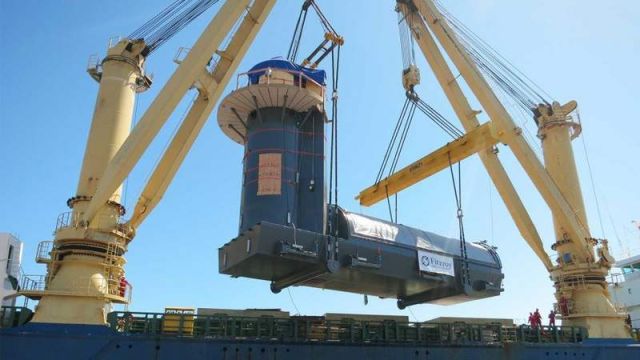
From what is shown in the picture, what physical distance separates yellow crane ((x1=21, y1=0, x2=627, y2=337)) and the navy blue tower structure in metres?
3.17

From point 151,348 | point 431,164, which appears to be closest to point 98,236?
point 151,348

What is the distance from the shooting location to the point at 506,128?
28062 mm

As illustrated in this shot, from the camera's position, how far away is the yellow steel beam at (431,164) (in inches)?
1038

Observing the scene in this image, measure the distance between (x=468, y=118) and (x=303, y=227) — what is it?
1609cm

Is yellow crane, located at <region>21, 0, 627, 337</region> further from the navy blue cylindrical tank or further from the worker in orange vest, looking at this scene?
the navy blue cylindrical tank

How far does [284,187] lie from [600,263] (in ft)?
73.2

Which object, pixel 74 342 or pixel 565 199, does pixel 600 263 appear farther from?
pixel 74 342

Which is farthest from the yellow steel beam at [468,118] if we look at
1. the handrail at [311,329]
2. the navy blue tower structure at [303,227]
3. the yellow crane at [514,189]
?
the navy blue tower structure at [303,227]

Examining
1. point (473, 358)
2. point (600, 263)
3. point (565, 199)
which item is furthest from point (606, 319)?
point (473, 358)

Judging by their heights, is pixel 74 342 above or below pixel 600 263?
below

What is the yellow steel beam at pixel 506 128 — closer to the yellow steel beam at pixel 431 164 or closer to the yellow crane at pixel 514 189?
the yellow crane at pixel 514 189

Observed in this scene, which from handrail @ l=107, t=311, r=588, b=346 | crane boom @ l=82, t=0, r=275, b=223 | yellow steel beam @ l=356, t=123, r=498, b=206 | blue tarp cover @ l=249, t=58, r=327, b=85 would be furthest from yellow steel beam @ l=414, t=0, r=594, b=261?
crane boom @ l=82, t=0, r=275, b=223

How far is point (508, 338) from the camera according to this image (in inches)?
986

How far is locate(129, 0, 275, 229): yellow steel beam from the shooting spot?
954 inches
